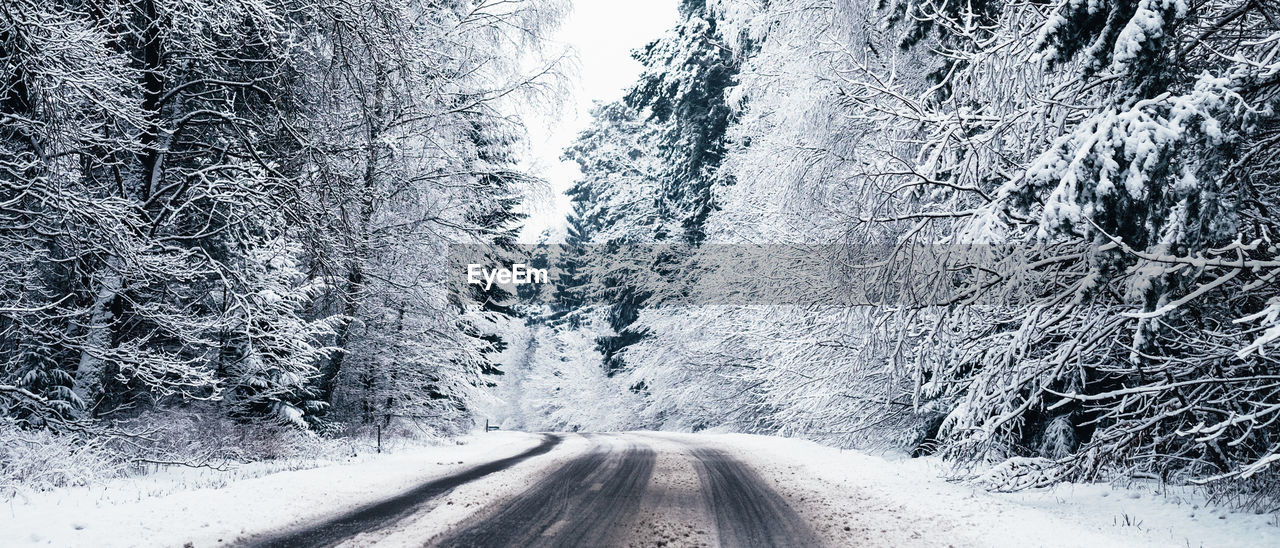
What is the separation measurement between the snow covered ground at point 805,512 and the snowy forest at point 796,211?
1.35 ft

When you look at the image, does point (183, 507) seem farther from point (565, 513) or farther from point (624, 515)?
point (624, 515)

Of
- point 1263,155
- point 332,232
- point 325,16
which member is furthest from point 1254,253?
point 332,232

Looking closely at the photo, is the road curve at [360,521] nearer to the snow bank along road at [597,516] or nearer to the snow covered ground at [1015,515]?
the snow bank along road at [597,516]

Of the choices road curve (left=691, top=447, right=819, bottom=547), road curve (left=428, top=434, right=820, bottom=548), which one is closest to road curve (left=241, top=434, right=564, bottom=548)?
road curve (left=428, top=434, right=820, bottom=548)

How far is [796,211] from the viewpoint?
11.0 meters

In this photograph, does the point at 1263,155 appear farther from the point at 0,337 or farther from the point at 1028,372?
the point at 0,337

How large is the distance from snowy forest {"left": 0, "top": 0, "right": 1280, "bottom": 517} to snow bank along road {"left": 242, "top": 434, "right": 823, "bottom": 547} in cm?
222

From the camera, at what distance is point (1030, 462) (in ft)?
23.1

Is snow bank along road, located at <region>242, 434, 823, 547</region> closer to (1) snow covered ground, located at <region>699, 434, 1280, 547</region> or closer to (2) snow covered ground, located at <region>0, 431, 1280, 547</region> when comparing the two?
(2) snow covered ground, located at <region>0, 431, 1280, 547</region>

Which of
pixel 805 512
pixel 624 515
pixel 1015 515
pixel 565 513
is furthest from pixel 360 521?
pixel 1015 515

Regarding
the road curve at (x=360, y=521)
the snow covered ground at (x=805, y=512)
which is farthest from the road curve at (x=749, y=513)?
the road curve at (x=360, y=521)

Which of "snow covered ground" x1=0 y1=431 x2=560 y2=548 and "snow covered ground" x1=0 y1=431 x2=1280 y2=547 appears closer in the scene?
"snow covered ground" x1=0 y1=431 x2=560 y2=548

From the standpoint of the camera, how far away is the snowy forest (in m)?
4.91

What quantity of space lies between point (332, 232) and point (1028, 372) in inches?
278
